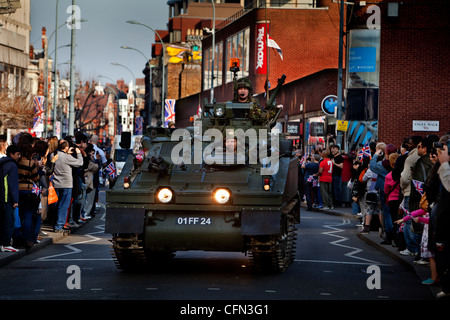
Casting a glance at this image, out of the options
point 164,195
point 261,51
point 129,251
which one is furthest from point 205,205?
point 261,51

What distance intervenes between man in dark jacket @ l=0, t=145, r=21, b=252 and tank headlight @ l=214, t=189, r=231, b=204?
3.70 meters

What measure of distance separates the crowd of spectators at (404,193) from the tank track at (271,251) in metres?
1.74

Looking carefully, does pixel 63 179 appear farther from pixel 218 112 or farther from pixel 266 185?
pixel 266 185

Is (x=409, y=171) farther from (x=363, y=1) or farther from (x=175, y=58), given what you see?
(x=175, y=58)

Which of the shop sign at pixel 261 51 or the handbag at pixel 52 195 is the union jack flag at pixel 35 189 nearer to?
the handbag at pixel 52 195

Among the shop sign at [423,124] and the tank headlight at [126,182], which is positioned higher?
the shop sign at [423,124]

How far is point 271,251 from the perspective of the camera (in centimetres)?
1275

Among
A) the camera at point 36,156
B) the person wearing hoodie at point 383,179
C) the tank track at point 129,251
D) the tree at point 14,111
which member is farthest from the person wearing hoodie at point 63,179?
the tree at point 14,111

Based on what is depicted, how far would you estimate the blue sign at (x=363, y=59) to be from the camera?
38.2m

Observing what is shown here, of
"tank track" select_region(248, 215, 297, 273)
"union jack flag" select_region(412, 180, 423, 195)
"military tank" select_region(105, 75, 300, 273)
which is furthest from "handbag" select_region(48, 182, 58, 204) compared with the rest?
"union jack flag" select_region(412, 180, 423, 195)
